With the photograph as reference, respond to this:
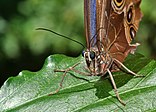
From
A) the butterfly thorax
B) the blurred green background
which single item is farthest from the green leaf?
the blurred green background

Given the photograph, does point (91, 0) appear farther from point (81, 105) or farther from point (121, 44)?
point (81, 105)

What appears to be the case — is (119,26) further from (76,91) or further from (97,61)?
Result: (76,91)

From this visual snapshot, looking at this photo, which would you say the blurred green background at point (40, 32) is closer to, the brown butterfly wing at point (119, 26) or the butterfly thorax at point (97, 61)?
the brown butterfly wing at point (119, 26)

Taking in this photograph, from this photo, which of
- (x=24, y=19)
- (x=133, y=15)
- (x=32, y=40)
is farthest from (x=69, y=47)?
(x=133, y=15)

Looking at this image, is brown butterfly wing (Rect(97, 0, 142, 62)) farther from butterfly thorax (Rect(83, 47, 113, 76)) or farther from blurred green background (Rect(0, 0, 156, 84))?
blurred green background (Rect(0, 0, 156, 84))

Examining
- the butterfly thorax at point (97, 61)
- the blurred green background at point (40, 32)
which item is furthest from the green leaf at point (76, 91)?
the blurred green background at point (40, 32)
